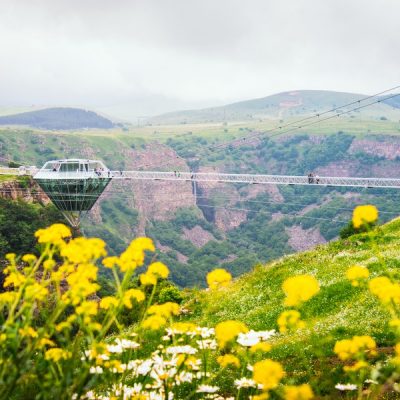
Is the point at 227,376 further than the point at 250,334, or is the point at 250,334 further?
the point at 227,376

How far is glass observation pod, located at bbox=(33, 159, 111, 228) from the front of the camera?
83.2 m

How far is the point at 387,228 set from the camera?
31.5 meters

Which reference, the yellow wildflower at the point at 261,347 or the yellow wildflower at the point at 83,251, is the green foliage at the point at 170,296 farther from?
the yellow wildflower at the point at 83,251

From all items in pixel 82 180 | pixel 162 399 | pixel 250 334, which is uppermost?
pixel 250 334

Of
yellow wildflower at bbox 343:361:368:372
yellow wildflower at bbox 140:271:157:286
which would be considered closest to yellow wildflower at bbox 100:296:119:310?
yellow wildflower at bbox 140:271:157:286

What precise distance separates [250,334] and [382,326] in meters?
8.54

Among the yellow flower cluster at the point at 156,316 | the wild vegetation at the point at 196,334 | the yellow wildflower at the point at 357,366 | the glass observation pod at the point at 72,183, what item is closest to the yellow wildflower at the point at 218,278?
the wild vegetation at the point at 196,334

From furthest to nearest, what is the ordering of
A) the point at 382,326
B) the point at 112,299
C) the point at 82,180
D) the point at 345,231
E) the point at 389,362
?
the point at 82,180, the point at 345,231, the point at 382,326, the point at 389,362, the point at 112,299

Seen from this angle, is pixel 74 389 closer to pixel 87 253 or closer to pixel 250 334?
pixel 87 253

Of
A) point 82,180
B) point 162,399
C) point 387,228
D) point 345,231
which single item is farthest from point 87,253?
point 82,180

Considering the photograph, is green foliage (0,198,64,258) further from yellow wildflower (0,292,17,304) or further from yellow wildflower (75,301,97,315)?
yellow wildflower (75,301,97,315)

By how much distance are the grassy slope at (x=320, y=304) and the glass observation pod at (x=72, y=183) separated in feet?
192

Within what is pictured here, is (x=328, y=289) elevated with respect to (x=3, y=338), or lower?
lower

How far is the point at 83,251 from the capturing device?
203 inches
